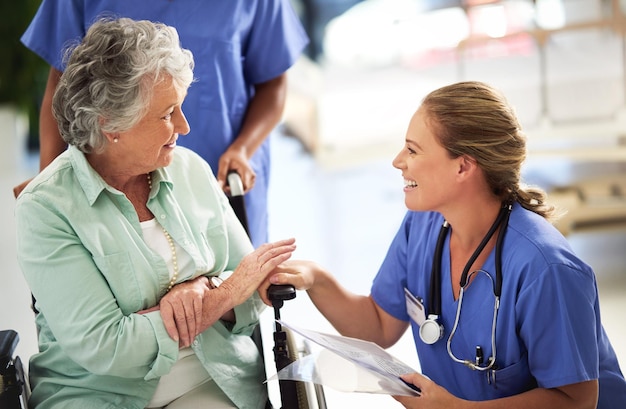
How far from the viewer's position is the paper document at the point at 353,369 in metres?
1.72

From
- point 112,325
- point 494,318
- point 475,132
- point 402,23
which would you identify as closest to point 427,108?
point 475,132

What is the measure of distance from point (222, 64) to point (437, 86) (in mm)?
3324

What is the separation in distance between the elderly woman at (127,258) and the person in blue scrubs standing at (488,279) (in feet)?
0.68

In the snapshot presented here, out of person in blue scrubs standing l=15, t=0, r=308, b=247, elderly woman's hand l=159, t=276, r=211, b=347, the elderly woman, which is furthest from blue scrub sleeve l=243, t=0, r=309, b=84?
elderly woman's hand l=159, t=276, r=211, b=347

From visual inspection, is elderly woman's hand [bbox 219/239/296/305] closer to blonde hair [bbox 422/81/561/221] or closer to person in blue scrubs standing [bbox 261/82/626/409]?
person in blue scrubs standing [bbox 261/82/626/409]

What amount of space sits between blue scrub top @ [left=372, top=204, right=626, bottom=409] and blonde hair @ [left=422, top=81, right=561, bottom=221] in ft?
0.39

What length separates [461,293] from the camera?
1909 millimetres

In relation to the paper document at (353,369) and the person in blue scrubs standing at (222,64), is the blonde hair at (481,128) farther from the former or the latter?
the person in blue scrubs standing at (222,64)

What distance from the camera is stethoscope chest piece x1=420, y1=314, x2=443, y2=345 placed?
1932 mm

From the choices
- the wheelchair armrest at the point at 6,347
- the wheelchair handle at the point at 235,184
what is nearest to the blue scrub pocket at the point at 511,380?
the wheelchair handle at the point at 235,184

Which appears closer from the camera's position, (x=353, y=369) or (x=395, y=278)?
(x=353, y=369)

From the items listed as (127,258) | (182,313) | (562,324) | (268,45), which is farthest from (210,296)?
(268,45)

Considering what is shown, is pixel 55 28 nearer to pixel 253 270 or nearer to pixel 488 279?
pixel 253 270

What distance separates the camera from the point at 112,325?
5.68ft
